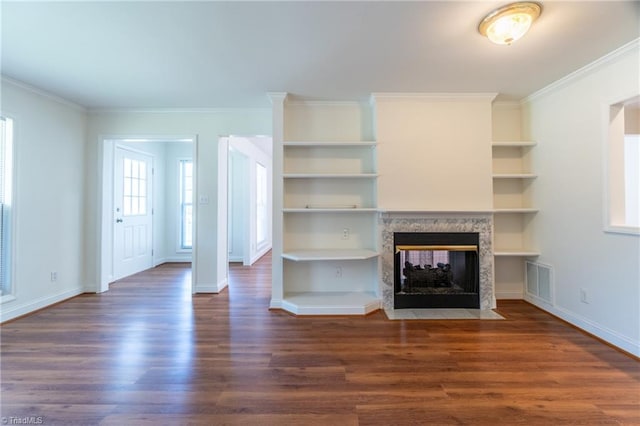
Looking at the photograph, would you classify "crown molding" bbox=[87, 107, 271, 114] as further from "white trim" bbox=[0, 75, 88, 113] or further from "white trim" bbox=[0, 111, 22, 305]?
"white trim" bbox=[0, 111, 22, 305]

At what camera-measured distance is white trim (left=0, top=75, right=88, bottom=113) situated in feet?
9.87

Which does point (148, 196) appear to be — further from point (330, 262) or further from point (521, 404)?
point (521, 404)

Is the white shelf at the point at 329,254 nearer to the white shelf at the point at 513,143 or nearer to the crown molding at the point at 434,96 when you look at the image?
the crown molding at the point at 434,96

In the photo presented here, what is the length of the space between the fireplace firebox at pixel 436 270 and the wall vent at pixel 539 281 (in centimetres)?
69

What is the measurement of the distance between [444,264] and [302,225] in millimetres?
1749

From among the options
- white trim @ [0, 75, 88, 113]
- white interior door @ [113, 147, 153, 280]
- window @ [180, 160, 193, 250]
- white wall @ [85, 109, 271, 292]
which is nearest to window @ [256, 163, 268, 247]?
window @ [180, 160, 193, 250]

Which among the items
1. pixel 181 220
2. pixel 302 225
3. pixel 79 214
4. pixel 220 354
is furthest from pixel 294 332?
pixel 181 220

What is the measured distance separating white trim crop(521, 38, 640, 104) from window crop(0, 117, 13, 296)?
567cm

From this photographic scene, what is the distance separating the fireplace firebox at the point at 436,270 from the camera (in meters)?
3.32

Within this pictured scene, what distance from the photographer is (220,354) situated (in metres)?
2.31

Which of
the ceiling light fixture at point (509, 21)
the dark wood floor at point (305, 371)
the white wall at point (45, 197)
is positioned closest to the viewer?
the dark wood floor at point (305, 371)

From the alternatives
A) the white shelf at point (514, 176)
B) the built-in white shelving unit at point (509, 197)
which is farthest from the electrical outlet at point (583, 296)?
the white shelf at point (514, 176)

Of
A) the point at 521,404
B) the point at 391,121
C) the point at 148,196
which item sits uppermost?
the point at 391,121

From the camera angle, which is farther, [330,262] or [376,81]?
[330,262]
